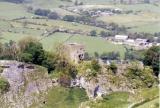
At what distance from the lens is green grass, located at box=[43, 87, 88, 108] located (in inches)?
1813

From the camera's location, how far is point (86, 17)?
168 metres

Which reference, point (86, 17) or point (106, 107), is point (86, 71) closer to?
point (106, 107)

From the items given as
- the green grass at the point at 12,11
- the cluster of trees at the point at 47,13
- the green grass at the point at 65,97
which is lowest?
the cluster of trees at the point at 47,13

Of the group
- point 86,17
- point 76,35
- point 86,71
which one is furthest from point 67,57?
point 86,17

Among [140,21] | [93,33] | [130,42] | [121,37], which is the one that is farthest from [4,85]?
[140,21]

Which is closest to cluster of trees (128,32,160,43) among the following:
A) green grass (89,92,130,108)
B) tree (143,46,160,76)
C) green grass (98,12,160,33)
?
green grass (98,12,160,33)

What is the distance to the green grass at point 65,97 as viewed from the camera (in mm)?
46062

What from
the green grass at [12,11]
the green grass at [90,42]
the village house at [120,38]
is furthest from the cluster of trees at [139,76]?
the green grass at [12,11]

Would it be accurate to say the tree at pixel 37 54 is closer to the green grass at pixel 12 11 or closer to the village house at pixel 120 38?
the village house at pixel 120 38

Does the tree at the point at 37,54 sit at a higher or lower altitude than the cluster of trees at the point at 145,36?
higher

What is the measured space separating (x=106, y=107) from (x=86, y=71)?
1141 cm

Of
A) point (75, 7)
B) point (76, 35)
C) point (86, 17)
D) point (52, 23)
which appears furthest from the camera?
point (75, 7)

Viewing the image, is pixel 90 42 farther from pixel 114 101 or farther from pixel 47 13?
pixel 114 101

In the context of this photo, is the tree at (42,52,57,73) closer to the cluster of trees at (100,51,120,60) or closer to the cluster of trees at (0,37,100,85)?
the cluster of trees at (0,37,100,85)
